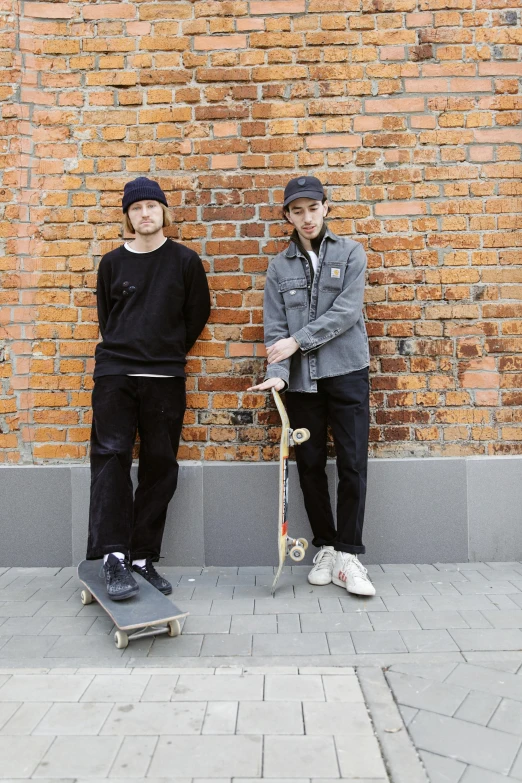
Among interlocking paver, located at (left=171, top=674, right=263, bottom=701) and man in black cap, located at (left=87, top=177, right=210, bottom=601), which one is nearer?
interlocking paver, located at (left=171, top=674, right=263, bottom=701)

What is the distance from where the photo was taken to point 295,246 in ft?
13.1

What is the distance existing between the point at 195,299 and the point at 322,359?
2.76ft

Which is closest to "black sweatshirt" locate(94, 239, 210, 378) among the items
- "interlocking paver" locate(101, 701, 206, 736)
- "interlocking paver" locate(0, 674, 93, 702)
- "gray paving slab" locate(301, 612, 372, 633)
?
"gray paving slab" locate(301, 612, 372, 633)

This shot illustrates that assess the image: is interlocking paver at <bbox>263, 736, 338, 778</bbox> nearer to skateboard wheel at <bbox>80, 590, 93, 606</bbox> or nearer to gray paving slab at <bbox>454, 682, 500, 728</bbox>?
gray paving slab at <bbox>454, 682, 500, 728</bbox>

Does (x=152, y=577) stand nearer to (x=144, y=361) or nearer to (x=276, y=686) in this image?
(x=144, y=361)

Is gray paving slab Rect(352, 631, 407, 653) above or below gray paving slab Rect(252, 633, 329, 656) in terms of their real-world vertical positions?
above

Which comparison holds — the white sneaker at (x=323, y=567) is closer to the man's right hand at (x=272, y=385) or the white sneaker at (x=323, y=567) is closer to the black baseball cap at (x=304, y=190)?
the man's right hand at (x=272, y=385)

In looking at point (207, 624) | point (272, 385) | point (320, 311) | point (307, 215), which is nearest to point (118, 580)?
point (207, 624)

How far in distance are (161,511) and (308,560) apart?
0.99m

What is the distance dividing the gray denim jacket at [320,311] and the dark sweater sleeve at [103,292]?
94cm

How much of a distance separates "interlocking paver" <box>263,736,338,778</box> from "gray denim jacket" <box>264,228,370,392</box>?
198 cm

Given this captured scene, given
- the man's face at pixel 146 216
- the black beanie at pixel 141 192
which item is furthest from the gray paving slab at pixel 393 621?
the black beanie at pixel 141 192

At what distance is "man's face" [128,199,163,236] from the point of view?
3809 mm

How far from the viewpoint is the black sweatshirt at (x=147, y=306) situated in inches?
152
